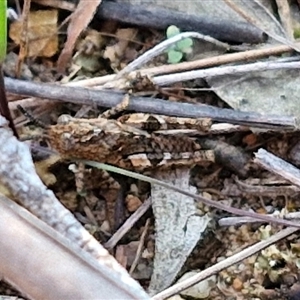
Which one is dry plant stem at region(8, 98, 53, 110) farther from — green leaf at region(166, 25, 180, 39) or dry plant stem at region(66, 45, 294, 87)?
green leaf at region(166, 25, 180, 39)

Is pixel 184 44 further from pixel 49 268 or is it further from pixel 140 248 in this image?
pixel 49 268

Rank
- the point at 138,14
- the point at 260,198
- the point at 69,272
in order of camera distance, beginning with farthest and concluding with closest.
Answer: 1. the point at 138,14
2. the point at 260,198
3. the point at 69,272

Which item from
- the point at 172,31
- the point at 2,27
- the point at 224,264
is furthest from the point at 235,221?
the point at 2,27

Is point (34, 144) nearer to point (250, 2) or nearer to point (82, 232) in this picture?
point (82, 232)

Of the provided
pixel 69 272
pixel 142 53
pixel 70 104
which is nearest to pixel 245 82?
pixel 142 53

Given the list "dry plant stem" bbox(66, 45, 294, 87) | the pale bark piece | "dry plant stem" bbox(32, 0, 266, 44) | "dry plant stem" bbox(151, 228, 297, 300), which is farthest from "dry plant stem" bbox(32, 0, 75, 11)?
"dry plant stem" bbox(151, 228, 297, 300)

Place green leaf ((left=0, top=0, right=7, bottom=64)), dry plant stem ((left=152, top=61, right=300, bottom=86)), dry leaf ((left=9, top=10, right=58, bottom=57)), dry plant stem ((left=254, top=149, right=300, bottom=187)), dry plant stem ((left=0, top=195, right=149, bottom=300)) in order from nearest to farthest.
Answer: dry plant stem ((left=0, top=195, right=149, bottom=300)) < green leaf ((left=0, top=0, right=7, bottom=64)) < dry plant stem ((left=254, top=149, right=300, bottom=187)) < dry plant stem ((left=152, top=61, right=300, bottom=86)) < dry leaf ((left=9, top=10, right=58, bottom=57))
